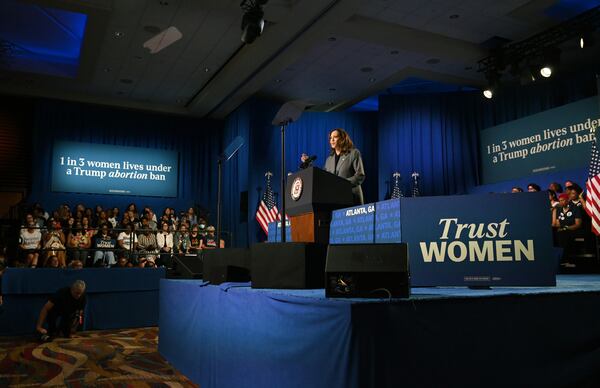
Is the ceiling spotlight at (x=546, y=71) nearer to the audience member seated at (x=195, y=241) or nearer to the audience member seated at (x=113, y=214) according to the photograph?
the audience member seated at (x=195, y=241)

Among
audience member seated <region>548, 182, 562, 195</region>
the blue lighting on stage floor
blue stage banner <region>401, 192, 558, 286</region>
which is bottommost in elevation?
blue stage banner <region>401, 192, 558, 286</region>

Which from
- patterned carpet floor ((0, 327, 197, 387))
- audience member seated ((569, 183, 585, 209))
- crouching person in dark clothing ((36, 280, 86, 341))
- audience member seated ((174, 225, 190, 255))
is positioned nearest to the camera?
patterned carpet floor ((0, 327, 197, 387))

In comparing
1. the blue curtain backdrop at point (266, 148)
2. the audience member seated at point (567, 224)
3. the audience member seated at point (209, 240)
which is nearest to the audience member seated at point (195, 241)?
the audience member seated at point (209, 240)

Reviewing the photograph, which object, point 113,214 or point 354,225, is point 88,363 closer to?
point 354,225

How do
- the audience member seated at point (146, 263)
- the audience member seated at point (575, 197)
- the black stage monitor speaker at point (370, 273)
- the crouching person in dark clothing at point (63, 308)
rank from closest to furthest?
the black stage monitor speaker at point (370, 273), the crouching person in dark clothing at point (63, 308), the audience member seated at point (575, 197), the audience member seated at point (146, 263)

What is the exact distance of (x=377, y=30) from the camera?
7.73 meters

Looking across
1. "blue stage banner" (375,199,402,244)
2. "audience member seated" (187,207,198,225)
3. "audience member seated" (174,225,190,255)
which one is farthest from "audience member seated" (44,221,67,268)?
"blue stage banner" (375,199,402,244)

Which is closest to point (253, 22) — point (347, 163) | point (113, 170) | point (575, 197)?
point (347, 163)

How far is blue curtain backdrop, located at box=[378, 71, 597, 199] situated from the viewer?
988cm

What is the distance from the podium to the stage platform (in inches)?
35.5

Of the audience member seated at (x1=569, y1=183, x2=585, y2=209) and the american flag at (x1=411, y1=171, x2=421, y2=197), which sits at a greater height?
the american flag at (x1=411, y1=171, x2=421, y2=197)

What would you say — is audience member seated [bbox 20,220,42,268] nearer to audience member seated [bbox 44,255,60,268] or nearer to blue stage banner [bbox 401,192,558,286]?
audience member seated [bbox 44,255,60,268]

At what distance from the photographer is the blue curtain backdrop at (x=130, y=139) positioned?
34.4ft

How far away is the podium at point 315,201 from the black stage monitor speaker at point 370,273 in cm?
127
